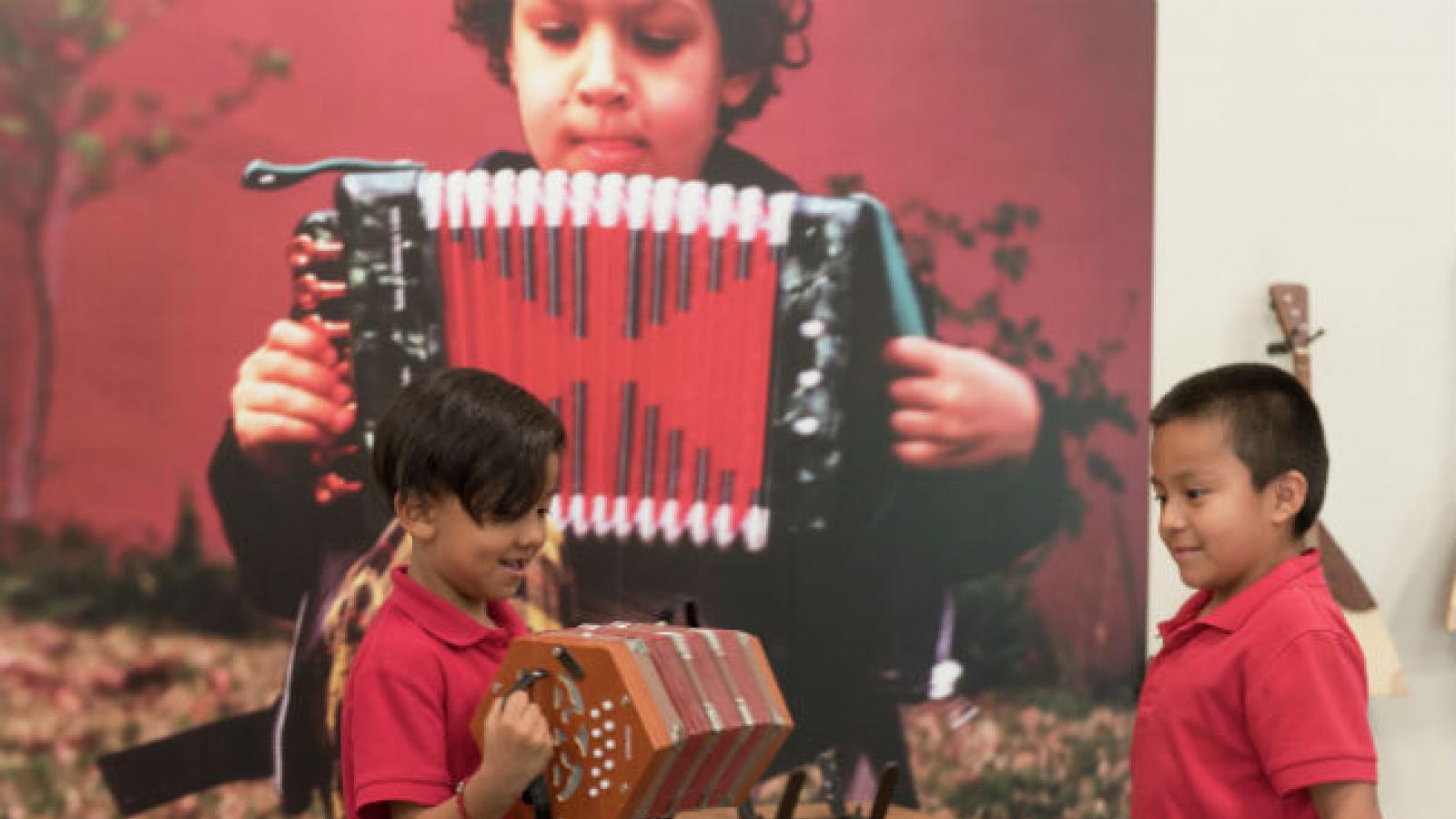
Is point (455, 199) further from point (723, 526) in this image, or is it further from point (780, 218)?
point (723, 526)

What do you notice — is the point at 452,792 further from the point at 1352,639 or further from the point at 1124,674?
the point at 1124,674

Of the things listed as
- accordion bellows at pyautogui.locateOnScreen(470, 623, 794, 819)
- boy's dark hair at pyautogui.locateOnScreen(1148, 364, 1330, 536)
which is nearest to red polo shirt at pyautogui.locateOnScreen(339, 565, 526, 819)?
accordion bellows at pyautogui.locateOnScreen(470, 623, 794, 819)

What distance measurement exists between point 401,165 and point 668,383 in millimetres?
823

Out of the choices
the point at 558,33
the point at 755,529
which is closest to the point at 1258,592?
the point at 755,529

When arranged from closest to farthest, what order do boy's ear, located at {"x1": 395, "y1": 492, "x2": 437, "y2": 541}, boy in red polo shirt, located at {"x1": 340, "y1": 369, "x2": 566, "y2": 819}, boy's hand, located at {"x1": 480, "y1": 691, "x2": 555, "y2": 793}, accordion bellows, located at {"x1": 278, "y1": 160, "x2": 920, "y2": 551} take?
boy's hand, located at {"x1": 480, "y1": 691, "x2": 555, "y2": 793}, boy in red polo shirt, located at {"x1": 340, "y1": 369, "x2": 566, "y2": 819}, boy's ear, located at {"x1": 395, "y1": 492, "x2": 437, "y2": 541}, accordion bellows, located at {"x1": 278, "y1": 160, "x2": 920, "y2": 551}

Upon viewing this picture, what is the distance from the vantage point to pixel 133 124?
138 inches

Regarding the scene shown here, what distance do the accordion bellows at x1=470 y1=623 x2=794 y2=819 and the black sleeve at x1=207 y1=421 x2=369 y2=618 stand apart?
1.86 metres

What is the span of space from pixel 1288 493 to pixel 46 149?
2.70 m

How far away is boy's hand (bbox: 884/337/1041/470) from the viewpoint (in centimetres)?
404

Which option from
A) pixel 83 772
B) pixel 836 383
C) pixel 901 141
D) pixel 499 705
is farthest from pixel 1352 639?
pixel 83 772

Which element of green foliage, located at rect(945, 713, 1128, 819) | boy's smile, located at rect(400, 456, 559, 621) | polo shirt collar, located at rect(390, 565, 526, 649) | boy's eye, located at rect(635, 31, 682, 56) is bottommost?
green foliage, located at rect(945, 713, 1128, 819)

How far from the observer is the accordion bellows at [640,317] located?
12.0 feet

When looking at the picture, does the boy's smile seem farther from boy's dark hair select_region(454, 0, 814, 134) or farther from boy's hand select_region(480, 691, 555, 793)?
boy's dark hair select_region(454, 0, 814, 134)

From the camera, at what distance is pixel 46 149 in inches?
135
